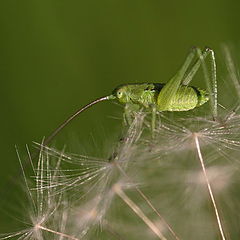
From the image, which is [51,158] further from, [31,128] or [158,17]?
[158,17]

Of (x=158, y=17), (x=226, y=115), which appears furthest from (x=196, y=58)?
(x=158, y=17)

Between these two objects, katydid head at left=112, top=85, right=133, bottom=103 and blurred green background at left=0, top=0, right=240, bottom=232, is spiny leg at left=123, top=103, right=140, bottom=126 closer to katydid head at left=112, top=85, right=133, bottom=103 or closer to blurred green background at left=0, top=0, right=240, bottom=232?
katydid head at left=112, top=85, right=133, bottom=103

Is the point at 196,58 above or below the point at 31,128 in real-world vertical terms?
above

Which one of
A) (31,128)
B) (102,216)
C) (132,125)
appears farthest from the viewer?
(31,128)

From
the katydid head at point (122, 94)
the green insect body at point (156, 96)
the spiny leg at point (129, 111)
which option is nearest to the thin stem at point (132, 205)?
the spiny leg at point (129, 111)

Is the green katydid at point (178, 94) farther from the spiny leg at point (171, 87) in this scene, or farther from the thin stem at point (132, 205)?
the thin stem at point (132, 205)

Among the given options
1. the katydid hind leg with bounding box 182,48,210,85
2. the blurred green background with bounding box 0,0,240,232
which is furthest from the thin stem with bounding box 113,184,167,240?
the blurred green background with bounding box 0,0,240,232

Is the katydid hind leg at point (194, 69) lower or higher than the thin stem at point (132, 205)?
higher
